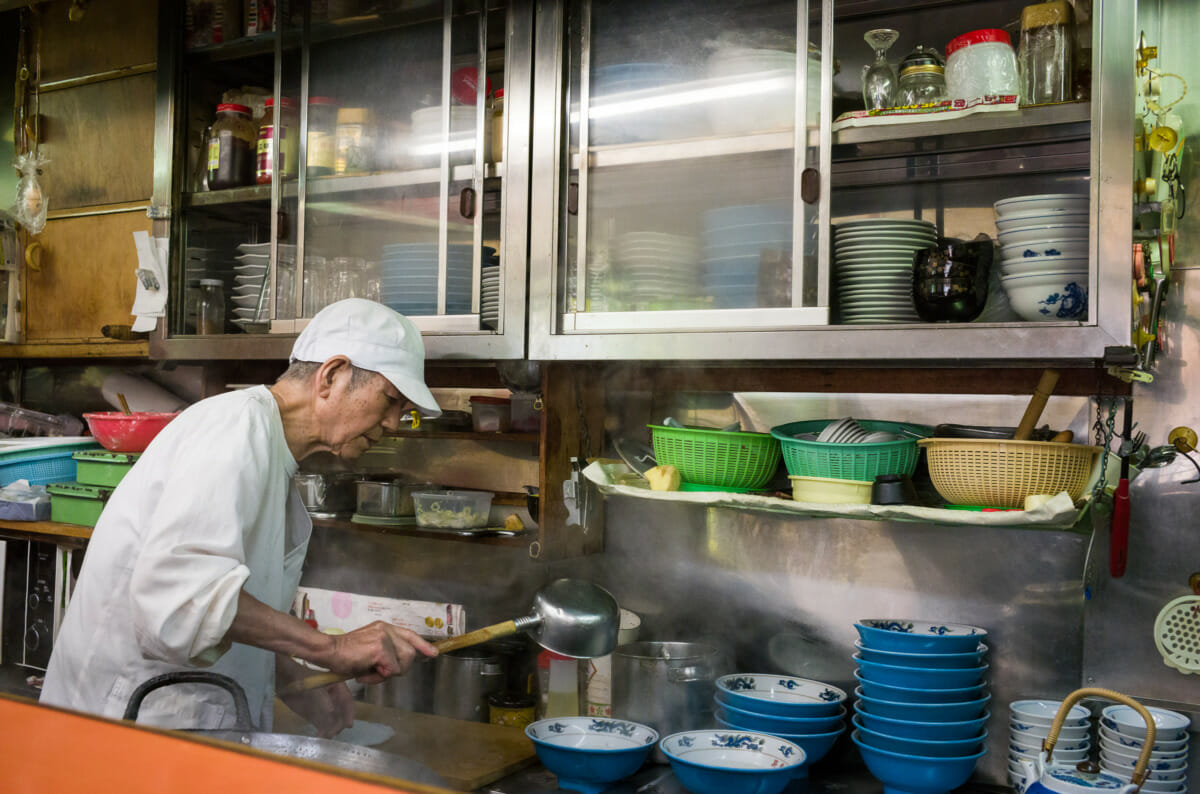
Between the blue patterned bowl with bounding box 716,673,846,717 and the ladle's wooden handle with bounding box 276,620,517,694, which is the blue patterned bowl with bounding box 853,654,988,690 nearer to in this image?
the blue patterned bowl with bounding box 716,673,846,717

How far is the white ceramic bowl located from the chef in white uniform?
1.19 m

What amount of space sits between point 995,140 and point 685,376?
33.9 inches

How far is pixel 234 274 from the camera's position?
256 centimetres

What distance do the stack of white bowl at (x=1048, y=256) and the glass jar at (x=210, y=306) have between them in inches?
73.7

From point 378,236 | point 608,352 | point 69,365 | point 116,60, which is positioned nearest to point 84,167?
point 116,60

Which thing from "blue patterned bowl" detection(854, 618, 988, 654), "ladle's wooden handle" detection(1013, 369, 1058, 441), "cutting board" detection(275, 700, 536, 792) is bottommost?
"cutting board" detection(275, 700, 536, 792)

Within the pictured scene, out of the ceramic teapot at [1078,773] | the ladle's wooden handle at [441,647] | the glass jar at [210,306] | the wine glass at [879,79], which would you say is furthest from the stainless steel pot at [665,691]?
the glass jar at [210,306]

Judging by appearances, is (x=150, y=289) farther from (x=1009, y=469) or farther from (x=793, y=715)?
(x=1009, y=469)

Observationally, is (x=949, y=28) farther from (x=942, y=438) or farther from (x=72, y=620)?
(x=72, y=620)

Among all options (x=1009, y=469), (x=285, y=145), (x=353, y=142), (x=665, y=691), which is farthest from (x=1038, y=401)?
(x=285, y=145)

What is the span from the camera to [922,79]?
1.71m

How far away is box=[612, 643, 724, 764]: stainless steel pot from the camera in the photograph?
195 centimetres

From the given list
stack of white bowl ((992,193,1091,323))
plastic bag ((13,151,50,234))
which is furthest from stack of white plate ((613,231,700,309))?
plastic bag ((13,151,50,234))

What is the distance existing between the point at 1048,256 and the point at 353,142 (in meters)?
1.54
